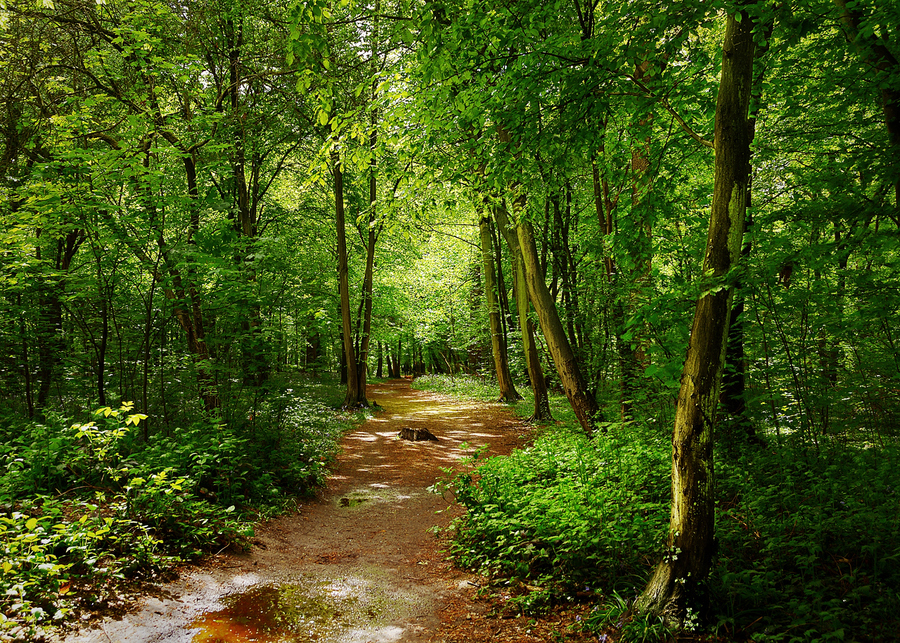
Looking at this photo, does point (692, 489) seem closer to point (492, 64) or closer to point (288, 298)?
point (492, 64)

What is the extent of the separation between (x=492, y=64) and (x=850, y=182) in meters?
3.56

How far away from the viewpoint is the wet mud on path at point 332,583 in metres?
3.54

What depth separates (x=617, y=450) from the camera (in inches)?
225

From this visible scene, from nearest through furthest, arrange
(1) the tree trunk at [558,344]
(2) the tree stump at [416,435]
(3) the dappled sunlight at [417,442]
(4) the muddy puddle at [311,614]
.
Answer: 1. (4) the muddy puddle at [311,614]
2. (1) the tree trunk at [558,344]
3. (3) the dappled sunlight at [417,442]
4. (2) the tree stump at [416,435]

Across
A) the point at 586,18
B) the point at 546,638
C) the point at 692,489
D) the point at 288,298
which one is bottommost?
the point at 546,638

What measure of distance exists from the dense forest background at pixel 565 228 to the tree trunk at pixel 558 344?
0.05 metres

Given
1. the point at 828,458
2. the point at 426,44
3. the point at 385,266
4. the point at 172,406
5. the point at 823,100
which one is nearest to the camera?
the point at 426,44

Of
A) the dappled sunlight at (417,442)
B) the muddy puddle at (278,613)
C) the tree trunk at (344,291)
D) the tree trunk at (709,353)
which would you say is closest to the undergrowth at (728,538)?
the tree trunk at (709,353)

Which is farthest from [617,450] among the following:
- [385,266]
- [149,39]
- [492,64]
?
[385,266]

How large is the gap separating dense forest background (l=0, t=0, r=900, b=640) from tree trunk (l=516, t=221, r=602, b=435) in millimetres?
55

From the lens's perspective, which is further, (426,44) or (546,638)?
(426,44)

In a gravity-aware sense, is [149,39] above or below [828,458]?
above

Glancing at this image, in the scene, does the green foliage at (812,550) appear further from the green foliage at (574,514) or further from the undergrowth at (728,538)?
the green foliage at (574,514)

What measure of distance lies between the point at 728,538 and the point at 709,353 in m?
1.88
